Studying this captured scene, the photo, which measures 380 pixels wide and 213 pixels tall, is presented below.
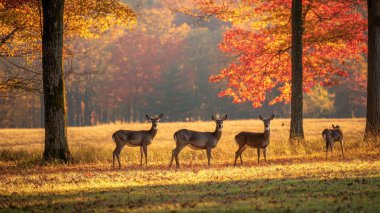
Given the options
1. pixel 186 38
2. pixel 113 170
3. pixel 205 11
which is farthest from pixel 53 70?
pixel 186 38

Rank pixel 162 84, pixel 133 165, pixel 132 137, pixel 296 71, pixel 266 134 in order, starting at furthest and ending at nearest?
pixel 162 84 → pixel 296 71 → pixel 133 165 → pixel 132 137 → pixel 266 134

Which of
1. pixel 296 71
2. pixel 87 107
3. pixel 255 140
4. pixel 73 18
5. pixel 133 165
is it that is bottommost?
pixel 133 165

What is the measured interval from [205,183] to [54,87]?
851 cm

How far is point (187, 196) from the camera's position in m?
12.8

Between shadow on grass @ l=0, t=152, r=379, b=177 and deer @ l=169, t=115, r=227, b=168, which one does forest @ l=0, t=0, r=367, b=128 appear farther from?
deer @ l=169, t=115, r=227, b=168

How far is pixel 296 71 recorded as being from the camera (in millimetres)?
25234

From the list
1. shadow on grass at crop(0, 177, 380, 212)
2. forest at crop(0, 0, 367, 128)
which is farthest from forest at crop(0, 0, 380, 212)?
forest at crop(0, 0, 367, 128)

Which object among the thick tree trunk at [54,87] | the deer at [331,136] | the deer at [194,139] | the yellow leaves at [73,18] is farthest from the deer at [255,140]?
the yellow leaves at [73,18]

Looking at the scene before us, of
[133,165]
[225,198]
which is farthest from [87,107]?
[225,198]

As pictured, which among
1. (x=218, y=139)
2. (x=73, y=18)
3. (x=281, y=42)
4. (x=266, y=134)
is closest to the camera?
(x=266, y=134)

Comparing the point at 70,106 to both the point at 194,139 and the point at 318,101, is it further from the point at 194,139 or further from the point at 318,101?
the point at 194,139

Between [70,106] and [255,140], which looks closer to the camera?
[255,140]

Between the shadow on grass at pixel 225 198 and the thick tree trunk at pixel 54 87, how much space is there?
7.79 metres

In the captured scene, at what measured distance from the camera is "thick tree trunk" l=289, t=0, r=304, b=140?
2484cm
